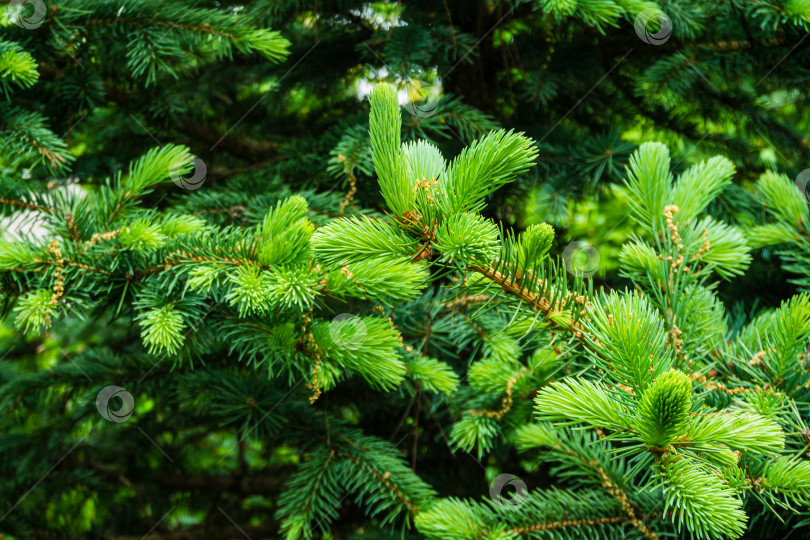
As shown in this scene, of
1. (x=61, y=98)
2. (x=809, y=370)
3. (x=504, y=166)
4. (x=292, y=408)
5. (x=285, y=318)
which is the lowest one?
(x=292, y=408)

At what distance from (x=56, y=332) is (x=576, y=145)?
2.23 metres

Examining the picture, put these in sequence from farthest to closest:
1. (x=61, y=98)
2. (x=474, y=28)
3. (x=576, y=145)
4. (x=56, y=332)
Result: (x=56, y=332), (x=474, y=28), (x=576, y=145), (x=61, y=98)

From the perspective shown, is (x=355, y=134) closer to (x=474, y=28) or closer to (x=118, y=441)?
(x=474, y=28)

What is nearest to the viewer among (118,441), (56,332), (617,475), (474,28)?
(617,475)

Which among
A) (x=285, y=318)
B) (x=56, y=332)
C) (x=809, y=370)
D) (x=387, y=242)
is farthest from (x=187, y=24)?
(x=56, y=332)

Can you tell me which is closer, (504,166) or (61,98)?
(504,166)

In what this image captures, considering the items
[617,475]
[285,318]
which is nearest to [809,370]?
[617,475]

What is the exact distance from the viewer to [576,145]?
184cm

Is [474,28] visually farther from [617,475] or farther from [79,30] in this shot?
[617,475]

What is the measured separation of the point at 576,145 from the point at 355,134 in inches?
28.2

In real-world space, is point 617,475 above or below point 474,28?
below

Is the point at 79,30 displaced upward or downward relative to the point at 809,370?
downward

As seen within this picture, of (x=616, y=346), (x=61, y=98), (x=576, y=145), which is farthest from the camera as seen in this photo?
(x=576, y=145)

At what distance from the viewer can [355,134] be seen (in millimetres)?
1608
